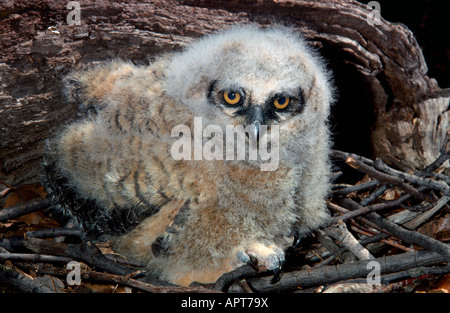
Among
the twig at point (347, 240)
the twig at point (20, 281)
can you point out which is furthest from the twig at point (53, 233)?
the twig at point (347, 240)

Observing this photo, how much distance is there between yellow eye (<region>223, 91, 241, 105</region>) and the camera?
1.69 meters

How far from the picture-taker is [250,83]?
5.44 ft

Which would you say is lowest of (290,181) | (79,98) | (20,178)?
(20,178)

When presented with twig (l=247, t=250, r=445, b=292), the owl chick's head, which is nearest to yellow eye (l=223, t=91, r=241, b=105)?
the owl chick's head

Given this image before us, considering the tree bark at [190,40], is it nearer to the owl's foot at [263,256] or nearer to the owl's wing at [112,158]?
the owl's wing at [112,158]

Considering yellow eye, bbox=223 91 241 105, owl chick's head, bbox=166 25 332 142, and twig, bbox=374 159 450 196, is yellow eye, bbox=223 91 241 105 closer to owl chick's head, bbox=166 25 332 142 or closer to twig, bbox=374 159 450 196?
owl chick's head, bbox=166 25 332 142

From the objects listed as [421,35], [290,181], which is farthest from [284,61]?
[421,35]

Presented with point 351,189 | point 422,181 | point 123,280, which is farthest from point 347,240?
point 123,280

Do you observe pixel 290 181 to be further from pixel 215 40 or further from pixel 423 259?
pixel 215 40

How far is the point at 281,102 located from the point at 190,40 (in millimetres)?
760

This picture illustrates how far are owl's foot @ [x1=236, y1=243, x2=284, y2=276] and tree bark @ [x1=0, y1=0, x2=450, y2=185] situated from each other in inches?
46.8

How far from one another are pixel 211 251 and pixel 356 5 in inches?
64.8

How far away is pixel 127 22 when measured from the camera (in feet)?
6.86

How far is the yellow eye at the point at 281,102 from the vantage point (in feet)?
5.66
